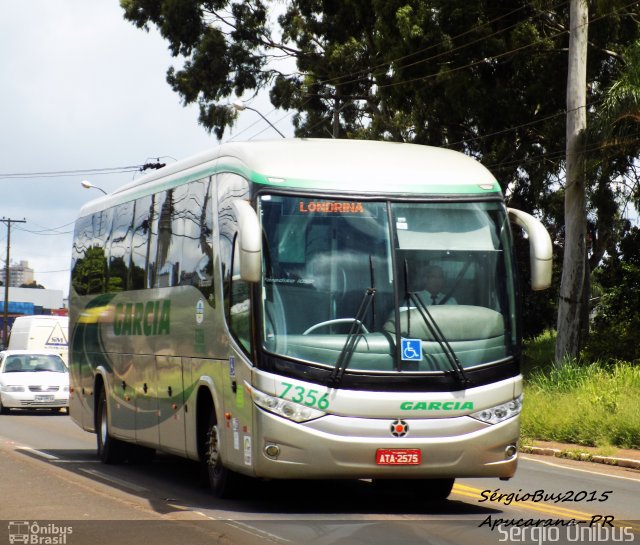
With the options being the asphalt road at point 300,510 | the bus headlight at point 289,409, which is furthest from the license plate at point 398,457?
the bus headlight at point 289,409

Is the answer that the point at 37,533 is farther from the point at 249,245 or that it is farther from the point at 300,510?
the point at 249,245

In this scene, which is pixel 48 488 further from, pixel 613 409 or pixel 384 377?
pixel 613 409

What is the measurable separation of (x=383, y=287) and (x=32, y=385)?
71.0ft

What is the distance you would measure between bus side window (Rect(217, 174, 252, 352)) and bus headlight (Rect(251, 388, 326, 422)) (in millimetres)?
598

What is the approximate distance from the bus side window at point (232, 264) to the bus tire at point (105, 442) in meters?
5.65

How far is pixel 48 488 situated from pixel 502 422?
4.99 metres

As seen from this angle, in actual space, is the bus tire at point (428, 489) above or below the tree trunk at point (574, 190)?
below

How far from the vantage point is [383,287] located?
37.1ft

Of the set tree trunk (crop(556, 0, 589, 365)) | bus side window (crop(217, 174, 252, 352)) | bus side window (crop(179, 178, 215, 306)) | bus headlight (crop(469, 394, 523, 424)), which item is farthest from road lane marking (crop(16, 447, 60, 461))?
tree trunk (crop(556, 0, 589, 365))

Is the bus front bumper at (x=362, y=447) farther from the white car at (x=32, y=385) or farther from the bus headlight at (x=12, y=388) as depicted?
the bus headlight at (x=12, y=388)

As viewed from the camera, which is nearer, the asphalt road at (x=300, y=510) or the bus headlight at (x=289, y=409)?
the asphalt road at (x=300, y=510)

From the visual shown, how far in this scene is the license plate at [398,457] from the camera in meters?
11.0

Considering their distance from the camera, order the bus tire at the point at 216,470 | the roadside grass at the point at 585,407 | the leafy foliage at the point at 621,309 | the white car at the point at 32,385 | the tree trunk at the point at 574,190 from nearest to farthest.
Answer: the bus tire at the point at 216,470 → the roadside grass at the point at 585,407 → the tree trunk at the point at 574,190 → the leafy foliage at the point at 621,309 → the white car at the point at 32,385

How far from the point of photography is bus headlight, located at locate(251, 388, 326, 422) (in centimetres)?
1091
